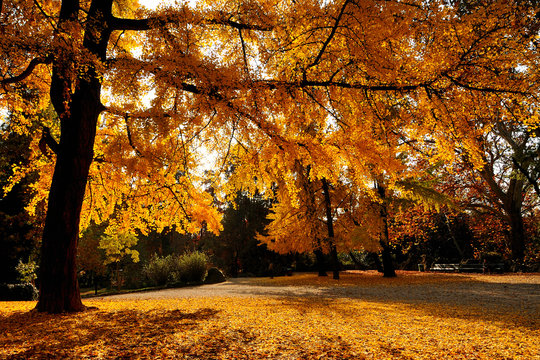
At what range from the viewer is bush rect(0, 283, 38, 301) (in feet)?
37.0

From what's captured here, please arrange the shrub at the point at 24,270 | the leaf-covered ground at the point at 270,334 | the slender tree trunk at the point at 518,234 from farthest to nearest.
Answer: the slender tree trunk at the point at 518,234 → the shrub at the point at 24,270 → the leaf-covered ground at the point at 270,334

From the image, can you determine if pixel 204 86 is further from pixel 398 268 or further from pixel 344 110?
pixel 398 268

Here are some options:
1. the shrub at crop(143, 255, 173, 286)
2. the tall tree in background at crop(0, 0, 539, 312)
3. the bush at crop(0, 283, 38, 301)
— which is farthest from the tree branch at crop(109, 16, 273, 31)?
the shrub at crop(143, 255, 173, 286)

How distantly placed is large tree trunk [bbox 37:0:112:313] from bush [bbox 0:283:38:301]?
7.16 metres

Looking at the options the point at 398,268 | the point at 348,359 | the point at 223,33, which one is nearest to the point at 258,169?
the point at 223,33

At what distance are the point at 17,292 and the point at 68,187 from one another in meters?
→ 8.07

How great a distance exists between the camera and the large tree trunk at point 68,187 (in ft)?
20.3

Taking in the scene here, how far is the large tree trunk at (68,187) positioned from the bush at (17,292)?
716 centimetres

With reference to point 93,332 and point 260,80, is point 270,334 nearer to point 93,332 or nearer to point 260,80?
point 93,332

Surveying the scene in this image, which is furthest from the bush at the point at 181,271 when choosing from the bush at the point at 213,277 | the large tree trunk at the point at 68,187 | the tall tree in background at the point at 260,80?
the large tree trunk at the point at 68,187

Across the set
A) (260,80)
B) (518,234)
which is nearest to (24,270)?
(260,80)

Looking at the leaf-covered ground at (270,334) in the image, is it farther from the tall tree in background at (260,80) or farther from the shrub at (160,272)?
the shrub at (160,272)

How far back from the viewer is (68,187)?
21.2 feet

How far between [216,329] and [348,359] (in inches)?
80.1
